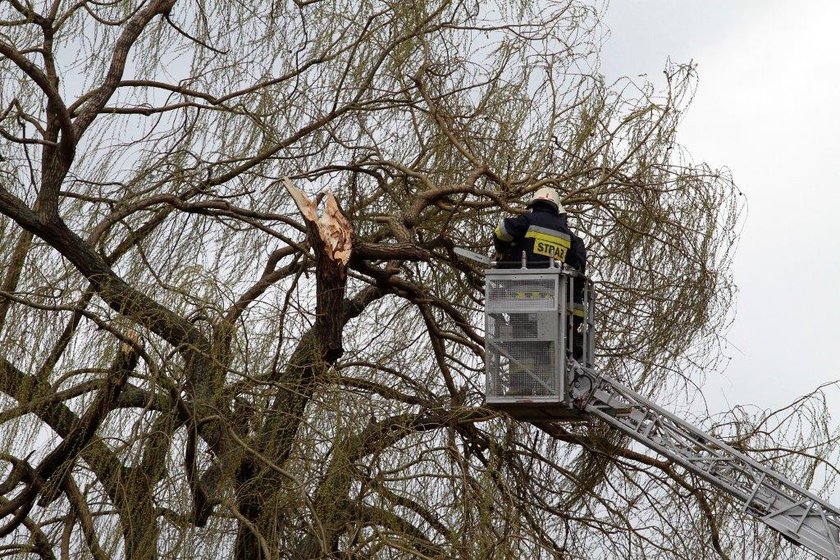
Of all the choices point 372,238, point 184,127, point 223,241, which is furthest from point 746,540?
point 184,127

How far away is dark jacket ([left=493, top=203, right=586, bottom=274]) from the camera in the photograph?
970cm

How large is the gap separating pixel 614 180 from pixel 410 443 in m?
3.11

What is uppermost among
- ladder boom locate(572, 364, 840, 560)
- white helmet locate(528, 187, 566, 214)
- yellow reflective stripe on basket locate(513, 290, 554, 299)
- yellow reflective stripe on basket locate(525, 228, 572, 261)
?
white helmet locate(528, 187, 566, 214)

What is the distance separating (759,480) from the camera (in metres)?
Answer: 9.77

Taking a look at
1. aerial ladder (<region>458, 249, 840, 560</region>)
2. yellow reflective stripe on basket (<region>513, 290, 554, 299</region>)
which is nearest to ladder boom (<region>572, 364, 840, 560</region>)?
aerial ladder (<region>458, 249, 840, 560</region>)

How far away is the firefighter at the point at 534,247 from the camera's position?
9.67 metres

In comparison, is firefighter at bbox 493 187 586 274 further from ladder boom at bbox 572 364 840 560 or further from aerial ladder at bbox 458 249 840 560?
ladder boom at bbox 572 364 840 560

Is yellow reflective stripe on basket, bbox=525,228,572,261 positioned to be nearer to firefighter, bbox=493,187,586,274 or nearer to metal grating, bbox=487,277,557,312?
firefighter, bbox=493,187,586,274

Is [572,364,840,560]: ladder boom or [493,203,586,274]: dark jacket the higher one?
[493,203,586,274]: dark jacket

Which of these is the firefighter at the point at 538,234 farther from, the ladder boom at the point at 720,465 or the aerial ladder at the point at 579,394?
the ladder boom at the point at 720,465

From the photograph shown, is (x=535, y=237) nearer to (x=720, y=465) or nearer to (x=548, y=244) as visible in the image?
(x=548, y=244)

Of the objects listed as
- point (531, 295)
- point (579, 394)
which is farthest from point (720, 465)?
point (531, 295)

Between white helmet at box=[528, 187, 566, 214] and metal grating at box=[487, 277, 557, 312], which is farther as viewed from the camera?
white helmet at box=[528, 187, 566, 214]

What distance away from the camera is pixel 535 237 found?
9695mm
